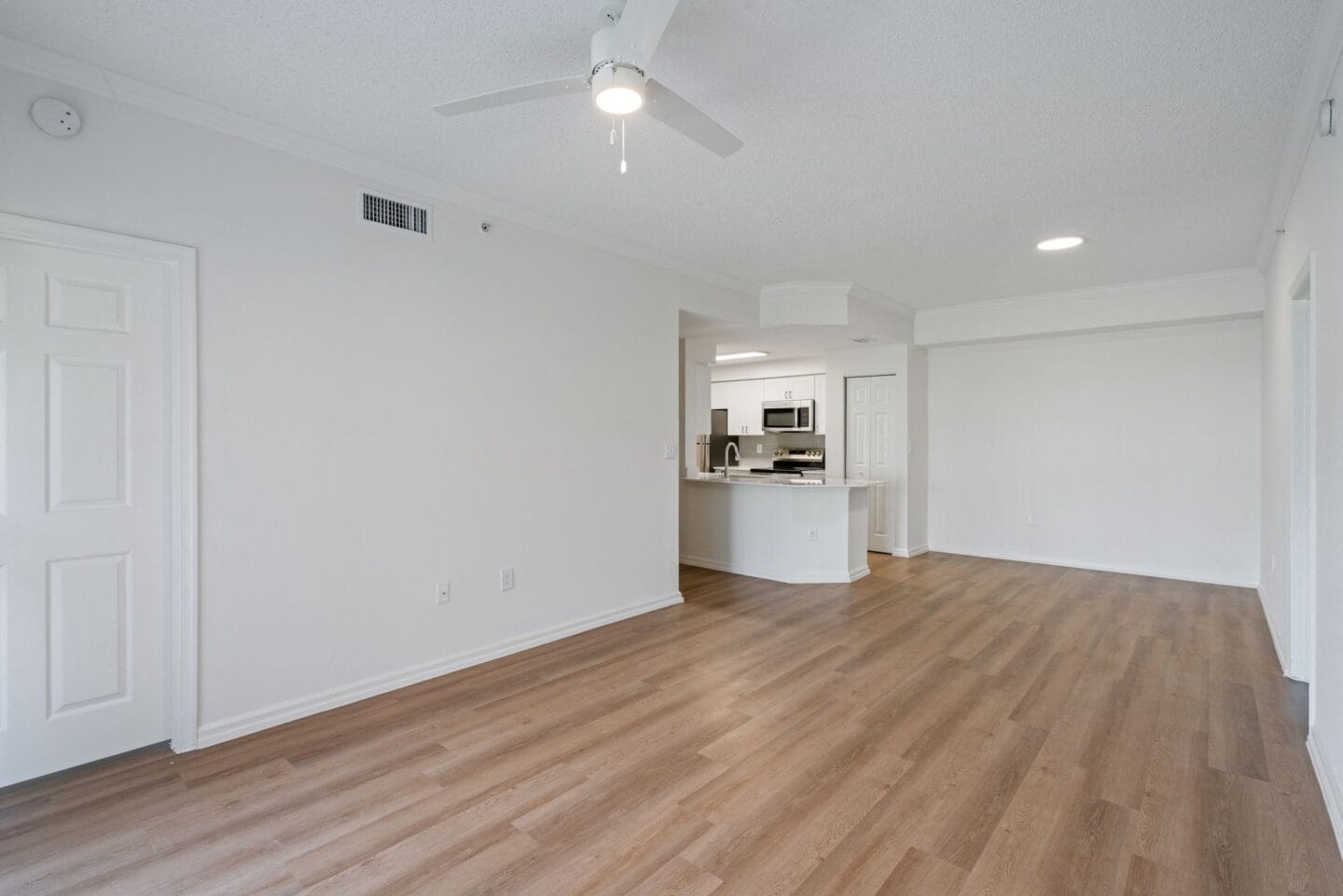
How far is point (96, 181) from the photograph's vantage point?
2.41 metres

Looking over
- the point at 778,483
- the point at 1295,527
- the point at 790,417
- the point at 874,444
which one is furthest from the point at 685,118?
the point at 790,417

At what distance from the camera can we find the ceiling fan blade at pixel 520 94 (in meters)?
1.98

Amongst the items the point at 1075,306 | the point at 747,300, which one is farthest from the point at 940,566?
the point at 747,300

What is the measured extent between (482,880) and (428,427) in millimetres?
2150

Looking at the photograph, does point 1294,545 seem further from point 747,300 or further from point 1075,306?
point 747,300

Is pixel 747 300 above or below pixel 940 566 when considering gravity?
above

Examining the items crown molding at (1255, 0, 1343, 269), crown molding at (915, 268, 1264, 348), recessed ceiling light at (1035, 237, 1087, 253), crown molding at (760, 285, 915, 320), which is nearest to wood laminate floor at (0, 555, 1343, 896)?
crown molding at (1255, 0, 1343, 269)

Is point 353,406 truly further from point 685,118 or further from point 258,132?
point 685,118

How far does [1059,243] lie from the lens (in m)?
4.34

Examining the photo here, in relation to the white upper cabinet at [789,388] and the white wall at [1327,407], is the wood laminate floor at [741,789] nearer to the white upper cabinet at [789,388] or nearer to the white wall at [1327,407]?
the white wall at [1327,407]

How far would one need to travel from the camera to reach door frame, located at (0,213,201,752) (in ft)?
8.50

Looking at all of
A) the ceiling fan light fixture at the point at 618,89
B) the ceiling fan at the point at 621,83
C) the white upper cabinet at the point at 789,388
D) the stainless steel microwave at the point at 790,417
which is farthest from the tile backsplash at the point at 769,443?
the ceiling fan light fixture at the point at 618,89

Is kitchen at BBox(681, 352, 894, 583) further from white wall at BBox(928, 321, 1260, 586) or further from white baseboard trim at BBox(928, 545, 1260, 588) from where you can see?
white baseboard trim at BBox(928, 545, 1260, 588)

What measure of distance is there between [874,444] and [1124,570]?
258 cm
